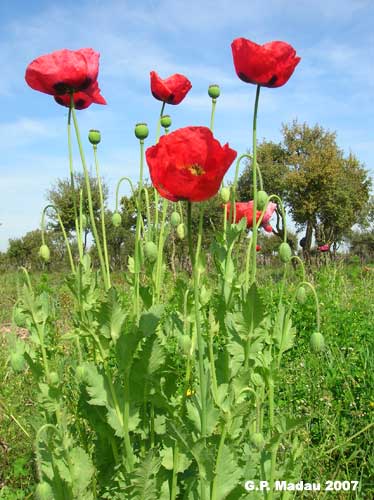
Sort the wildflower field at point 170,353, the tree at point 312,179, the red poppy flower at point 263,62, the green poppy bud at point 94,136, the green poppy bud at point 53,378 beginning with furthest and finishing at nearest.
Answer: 1. the tree at point 312,179
2. the green poppy bud at point 94,136
3. the green poppy bud at point 53,378
4. the red poppy flower at point 263,62
5. the wildflower field at point 170,353

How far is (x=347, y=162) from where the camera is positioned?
24.0 metres

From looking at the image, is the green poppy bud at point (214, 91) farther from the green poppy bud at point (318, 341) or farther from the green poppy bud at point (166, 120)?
the green poppy bud at point (318, 341)

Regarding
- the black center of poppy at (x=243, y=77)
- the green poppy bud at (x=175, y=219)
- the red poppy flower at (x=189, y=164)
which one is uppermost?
the black center of poppy at (x=243, y=77)

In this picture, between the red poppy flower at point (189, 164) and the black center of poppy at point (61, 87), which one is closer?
the red poppy flower at point (189, 164)

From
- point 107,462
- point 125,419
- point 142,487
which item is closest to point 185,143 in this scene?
point 125,419

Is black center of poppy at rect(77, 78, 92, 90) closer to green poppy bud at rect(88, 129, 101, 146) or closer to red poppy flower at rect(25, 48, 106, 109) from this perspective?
red poppy flower at rect(25, 48, 106, 109)

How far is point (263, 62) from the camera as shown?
135 centimetres

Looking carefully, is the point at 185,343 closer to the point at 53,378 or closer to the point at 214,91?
the point at 53,378

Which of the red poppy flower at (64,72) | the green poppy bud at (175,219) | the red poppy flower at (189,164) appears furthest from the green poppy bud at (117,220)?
the red poppy flower at (189,164)

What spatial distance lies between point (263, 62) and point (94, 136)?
0.60 meters

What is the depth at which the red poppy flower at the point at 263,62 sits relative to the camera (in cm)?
135

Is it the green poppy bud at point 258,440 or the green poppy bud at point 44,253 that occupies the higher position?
the green poppy bud at point 44,253

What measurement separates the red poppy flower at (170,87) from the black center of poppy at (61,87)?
10.9 inches

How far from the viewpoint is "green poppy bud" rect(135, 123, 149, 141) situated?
5.23 feet
